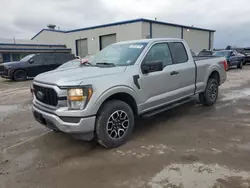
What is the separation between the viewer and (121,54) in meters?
4.63

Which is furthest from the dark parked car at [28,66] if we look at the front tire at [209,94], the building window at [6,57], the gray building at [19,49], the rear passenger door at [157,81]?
the building window at [6,57]

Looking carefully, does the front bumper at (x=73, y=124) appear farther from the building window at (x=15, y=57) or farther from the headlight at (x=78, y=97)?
the building window at (x=15, y=57)

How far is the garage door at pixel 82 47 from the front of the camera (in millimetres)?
29175

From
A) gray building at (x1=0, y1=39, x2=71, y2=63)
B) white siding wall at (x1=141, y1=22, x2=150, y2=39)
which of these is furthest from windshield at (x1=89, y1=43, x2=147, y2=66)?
gray building at (x1=0, y1=39, x2=71, y2=63)

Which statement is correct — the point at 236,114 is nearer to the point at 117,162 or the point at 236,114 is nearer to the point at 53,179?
the point at 117,162

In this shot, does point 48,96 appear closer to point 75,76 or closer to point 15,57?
point 75,76

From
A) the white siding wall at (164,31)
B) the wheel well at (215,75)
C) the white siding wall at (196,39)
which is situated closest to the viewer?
the wheel well at (215,75)

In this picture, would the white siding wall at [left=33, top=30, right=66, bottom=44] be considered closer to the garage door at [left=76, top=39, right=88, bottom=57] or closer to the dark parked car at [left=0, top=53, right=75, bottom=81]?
the garage door at [left=76, top=39, right=88, bottom=57]

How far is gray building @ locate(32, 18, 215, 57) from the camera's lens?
2308 centimetres

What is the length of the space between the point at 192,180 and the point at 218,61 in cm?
458

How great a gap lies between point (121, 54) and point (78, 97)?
1.63 m

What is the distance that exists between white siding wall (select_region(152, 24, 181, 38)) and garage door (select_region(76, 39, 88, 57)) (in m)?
9.42

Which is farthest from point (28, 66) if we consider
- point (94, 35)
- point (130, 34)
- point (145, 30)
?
point (94, 35)

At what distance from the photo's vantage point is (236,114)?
18.6 feet
